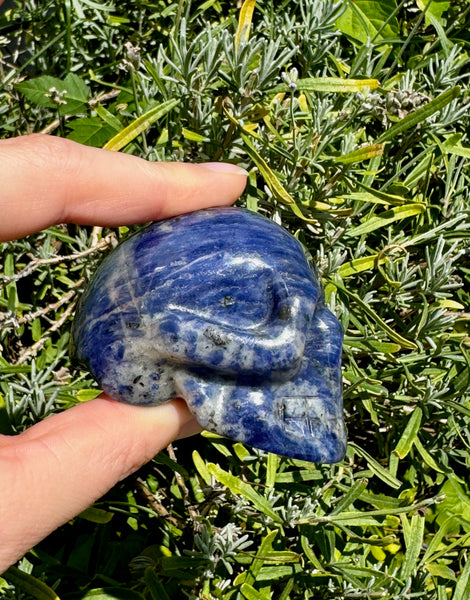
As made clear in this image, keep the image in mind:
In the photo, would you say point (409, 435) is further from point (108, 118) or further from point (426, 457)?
point (108, 118)

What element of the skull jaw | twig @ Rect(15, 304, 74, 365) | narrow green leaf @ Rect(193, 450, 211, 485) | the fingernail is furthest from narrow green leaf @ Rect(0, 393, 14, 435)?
the fingernail

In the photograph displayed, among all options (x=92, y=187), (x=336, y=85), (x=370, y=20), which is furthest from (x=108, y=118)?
(x=370, y=20)

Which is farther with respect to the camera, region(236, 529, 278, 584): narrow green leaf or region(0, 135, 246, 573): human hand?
region(236, 529, 278, 584): narrow green leaf

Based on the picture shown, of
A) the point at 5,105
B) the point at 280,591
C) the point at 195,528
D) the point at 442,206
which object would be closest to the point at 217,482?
the point at 195,528

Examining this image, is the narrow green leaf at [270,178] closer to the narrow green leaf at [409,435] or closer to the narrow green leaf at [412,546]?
the narrow green leaf at [409,435]

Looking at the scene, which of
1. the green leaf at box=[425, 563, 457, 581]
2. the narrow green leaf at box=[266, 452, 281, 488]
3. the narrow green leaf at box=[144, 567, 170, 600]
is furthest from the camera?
the green leaf at box=[425, 563, 457, 581]

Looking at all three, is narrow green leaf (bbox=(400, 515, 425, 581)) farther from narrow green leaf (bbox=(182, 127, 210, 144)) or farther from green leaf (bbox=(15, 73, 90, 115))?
green leaf (bbox=(15, 73, 90, 115))

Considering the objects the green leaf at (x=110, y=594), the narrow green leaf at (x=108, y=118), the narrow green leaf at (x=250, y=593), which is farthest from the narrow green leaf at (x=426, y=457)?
the narrow green leaf at (x=108, y=118)
